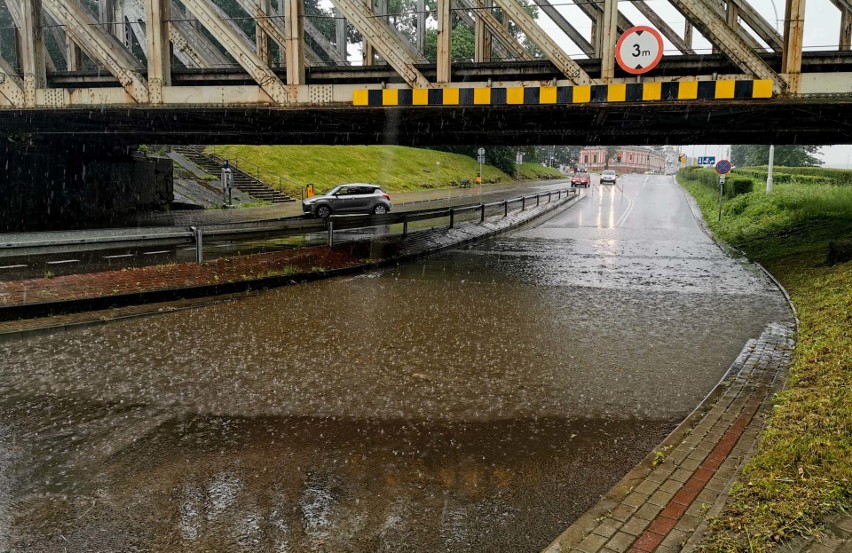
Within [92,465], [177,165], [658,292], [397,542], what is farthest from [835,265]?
[177,165]

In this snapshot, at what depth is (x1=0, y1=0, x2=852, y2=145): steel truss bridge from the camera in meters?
12.5

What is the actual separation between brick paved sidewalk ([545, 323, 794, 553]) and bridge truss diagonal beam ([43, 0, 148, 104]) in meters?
13.8

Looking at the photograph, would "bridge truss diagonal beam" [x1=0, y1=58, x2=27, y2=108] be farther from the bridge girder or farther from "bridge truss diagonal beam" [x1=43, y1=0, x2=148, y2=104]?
"bridge truss diagonal beam" [x1=43, y1=0, x2=148, y2=104]

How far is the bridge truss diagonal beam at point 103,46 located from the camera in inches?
591

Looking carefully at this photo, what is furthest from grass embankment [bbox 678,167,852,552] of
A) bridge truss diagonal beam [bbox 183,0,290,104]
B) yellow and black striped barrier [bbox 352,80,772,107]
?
bridge truss diagonal beam [bbox 183,0,290,104]

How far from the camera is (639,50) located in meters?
12.7

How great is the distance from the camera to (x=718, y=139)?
22234mm

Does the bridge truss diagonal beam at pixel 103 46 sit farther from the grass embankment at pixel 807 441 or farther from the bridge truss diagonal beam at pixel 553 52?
the grass embankment at pixel 807 441

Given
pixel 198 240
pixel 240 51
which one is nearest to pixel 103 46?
pixel 240 51

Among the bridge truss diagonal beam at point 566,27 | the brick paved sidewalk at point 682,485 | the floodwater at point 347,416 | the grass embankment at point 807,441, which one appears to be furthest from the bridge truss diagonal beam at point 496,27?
the brick paved sidewalk at point 682,485

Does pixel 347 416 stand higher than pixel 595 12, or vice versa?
pixel 595 12

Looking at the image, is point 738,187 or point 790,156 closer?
point 738,187

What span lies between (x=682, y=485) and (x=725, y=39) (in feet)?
34.4

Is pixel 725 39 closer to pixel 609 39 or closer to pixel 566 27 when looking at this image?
pixel 609 39
